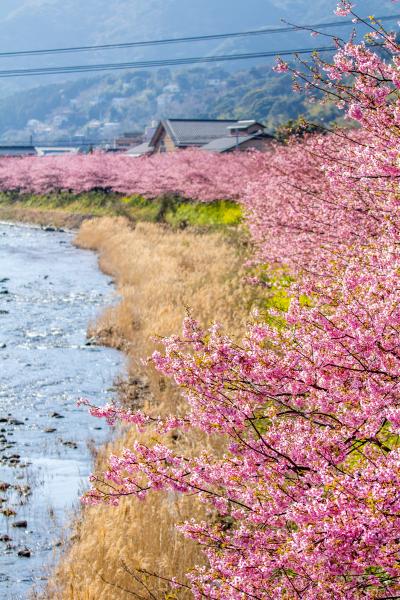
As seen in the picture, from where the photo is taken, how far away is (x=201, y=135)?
96000mm

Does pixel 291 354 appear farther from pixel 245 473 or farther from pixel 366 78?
pixel 366 78

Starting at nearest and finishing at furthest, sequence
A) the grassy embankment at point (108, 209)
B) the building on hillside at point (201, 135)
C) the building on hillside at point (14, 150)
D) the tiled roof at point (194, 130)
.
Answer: the grassy embankment at point (108, 209) < the building on hillside at point (201, 135) < the tiled roof at point (194, 130) < the building on hillside at point (14, 150)

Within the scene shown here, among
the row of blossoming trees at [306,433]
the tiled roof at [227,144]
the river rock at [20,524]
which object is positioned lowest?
the tiled roof at [227,144]

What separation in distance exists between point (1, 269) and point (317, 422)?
31.8 meters

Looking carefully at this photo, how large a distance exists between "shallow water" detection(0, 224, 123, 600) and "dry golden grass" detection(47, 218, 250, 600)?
23.3 inches

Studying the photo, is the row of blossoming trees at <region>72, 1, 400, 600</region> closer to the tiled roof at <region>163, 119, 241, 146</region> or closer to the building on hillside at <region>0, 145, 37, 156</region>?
the tiled roof at <region>163, 119, 241, 146</region>

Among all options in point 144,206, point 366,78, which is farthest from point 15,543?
point 144,206

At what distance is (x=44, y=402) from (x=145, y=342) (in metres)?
3.13

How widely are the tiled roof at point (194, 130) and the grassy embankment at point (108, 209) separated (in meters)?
21.7

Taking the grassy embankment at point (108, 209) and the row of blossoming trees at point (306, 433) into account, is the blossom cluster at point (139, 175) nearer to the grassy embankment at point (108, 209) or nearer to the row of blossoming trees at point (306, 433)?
the grassy embankment at point (108, 209)

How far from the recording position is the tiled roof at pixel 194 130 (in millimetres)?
90875

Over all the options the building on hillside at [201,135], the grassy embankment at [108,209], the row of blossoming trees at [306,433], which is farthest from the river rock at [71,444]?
the building on hillside at [201,135]

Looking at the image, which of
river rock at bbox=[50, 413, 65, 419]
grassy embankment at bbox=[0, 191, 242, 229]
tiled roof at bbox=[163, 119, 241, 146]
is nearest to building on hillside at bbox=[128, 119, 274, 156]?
tiled roof at bbox=[163, 119, 241, 146]

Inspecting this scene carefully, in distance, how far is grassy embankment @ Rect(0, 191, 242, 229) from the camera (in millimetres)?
46531
